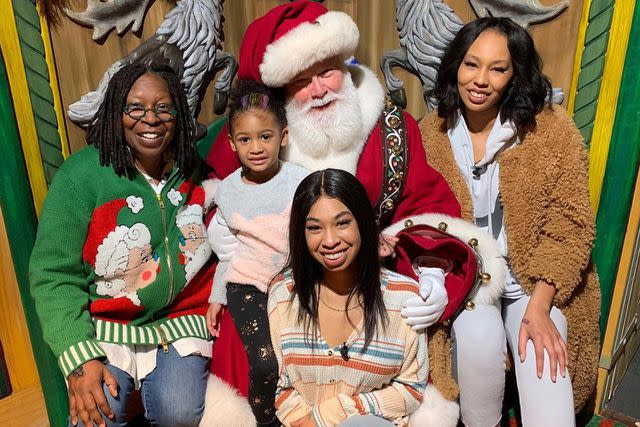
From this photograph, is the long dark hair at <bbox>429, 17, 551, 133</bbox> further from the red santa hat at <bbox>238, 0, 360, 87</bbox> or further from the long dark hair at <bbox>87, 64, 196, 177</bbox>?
the long dark hair at <bbox>87, 64, 196, 177</bbox>

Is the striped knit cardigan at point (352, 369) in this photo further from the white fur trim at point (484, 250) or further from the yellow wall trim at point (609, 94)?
the yellow wall trim at point (609, 94)

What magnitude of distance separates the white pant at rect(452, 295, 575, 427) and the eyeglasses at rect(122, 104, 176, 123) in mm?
1181

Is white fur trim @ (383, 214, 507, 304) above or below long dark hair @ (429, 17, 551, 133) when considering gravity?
below

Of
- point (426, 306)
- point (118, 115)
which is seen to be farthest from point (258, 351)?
point (118, 115)

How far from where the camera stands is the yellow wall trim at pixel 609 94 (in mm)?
1917

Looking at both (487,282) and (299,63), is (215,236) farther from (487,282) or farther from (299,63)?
(487,282)

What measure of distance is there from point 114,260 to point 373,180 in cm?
98

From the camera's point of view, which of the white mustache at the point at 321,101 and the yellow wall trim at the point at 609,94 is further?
the white mustache at the point at 321,101

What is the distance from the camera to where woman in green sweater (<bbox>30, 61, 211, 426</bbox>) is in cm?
176

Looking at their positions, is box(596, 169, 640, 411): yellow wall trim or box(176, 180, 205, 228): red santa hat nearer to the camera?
box(176, 180, 205, 228): red santa hat

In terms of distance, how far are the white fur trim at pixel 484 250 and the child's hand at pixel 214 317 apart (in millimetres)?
684

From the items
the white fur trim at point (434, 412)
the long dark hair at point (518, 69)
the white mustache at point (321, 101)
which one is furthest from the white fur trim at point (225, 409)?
the long dark hair at point (518, 69)

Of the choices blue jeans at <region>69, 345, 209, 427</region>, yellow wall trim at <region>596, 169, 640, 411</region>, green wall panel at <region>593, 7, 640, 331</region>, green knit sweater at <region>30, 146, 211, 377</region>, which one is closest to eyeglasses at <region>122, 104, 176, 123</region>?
green knit sweater at <region>30, 146, 211, 377</region>

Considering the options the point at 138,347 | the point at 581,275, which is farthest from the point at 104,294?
the point at 581,275
